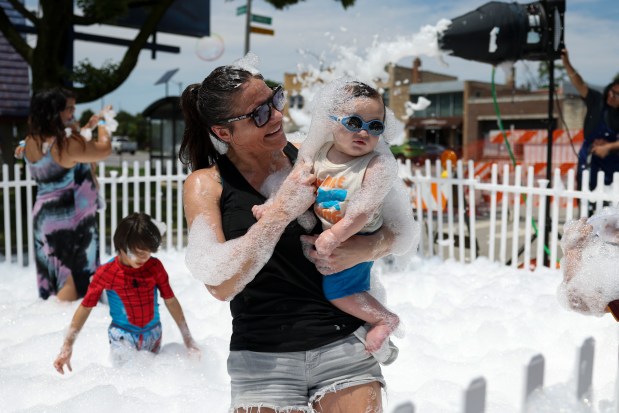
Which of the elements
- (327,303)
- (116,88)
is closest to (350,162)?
(327,303)

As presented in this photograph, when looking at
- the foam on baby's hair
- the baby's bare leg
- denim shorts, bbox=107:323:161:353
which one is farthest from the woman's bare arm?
denim shorts, bbox=107:323:161:353

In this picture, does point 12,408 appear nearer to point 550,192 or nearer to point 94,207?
point 94,207

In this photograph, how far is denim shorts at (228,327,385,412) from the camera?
1892 mm

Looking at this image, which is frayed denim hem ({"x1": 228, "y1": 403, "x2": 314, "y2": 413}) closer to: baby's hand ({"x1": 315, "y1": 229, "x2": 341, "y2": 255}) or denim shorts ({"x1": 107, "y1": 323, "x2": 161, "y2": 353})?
baby's hand ({"x1": 315, "y1": 229, "x2": 341, "y2": 255})

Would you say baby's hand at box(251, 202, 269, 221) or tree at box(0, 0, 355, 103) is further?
tree at box(0, 0, 355, 103)

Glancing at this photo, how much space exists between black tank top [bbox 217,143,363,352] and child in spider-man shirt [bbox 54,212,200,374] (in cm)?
172

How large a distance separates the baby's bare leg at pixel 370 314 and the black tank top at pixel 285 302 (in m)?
0.04

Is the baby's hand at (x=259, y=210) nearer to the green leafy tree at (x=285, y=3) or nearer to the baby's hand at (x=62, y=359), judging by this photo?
the baby's hand at (x=62, y=359)

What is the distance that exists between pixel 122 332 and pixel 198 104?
2222mm

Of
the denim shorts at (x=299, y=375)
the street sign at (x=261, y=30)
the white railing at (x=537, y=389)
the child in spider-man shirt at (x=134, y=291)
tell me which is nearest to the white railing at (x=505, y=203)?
the white railing at (x=537, y=389)

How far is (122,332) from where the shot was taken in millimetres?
3818

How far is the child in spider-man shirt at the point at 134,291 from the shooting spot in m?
3.54

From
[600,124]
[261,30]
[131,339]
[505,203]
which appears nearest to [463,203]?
[505,203]

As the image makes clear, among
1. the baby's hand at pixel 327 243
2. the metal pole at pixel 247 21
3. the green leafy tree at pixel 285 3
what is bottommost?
the baby's hand at pixel 327 243
